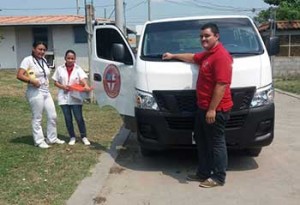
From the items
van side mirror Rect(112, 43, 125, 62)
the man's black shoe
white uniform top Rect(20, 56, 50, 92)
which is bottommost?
the man's black shoe

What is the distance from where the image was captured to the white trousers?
7.39 metres

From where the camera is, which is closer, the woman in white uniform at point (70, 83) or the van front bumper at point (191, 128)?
the van front bumper at point (191, 128)

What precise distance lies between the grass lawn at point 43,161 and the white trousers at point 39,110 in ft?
0.64

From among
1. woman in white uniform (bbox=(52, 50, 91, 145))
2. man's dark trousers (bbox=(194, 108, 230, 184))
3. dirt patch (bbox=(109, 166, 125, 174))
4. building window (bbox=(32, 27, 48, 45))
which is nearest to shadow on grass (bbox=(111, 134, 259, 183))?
dirt patch (bbox=(109, 166, 125, 174))

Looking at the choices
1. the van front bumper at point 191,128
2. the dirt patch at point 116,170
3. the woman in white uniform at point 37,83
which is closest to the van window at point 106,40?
the woman in white uniform at point 37,83

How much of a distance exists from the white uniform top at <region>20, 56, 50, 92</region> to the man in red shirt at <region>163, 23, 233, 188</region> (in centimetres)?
254

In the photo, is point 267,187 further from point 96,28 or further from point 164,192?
point 96,28

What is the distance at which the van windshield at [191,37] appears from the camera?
6859 mm

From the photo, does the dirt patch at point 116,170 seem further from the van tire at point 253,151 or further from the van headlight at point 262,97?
the van headlight at point 262,97

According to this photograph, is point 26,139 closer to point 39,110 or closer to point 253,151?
point 39,110

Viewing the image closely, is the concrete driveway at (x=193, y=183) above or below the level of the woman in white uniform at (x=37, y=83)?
below

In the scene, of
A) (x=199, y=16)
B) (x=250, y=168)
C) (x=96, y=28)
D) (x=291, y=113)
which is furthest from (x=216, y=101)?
(x=291, y=113)

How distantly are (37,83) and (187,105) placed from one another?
236 centimetres

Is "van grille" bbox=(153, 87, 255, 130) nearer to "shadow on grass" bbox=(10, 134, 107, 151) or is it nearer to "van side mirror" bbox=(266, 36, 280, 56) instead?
"van side mirror" bbox=(266, 36, 280, 56)
